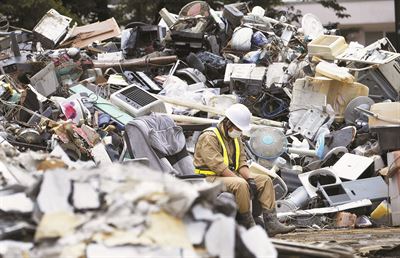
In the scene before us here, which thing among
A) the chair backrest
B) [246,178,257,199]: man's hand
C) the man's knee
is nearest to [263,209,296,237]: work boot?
[246,178,257,199]: man's hand

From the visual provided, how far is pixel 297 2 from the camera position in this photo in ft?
103

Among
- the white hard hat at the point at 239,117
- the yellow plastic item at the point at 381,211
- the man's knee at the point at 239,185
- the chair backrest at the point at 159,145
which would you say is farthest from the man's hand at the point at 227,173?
the yellow plastic item at the point at 381,211

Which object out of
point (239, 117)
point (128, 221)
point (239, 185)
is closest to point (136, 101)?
point (239, 117)

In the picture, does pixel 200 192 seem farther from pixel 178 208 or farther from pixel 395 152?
pixel 395 152

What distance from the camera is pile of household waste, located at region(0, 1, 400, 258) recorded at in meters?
4.14

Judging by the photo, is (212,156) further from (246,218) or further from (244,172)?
(246,218)

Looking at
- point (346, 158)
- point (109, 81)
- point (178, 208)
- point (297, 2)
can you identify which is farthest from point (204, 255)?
point (297, 2)

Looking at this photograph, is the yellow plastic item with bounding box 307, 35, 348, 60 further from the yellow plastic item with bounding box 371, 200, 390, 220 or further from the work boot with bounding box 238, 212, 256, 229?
the work boot with bounding box 238, 212, 256, 229

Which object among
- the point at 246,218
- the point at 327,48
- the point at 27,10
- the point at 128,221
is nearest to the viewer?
the point at 128,221

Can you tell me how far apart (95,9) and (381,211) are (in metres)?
16.6

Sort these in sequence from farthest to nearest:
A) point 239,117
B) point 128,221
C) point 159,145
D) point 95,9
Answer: point 95,9, point 159,145, point 239,117, point 128,221

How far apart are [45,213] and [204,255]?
2.72ft

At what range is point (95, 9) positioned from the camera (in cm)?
2531

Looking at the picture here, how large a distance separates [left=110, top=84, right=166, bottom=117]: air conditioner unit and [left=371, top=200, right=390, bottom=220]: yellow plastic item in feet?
11.7
